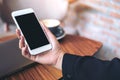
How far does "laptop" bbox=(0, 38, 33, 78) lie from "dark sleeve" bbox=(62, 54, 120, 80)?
0.20 metres

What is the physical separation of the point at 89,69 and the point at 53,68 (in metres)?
0.20

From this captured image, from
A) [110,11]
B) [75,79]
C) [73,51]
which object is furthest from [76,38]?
[75,79]

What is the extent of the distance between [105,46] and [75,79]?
0.74 metres

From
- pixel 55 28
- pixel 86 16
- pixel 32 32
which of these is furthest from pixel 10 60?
pixel 86 16

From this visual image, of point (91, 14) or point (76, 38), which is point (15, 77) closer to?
point (76, 38)

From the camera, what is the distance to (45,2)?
1.25 metres

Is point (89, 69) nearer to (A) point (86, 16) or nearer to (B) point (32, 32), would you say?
(B) point (32, 32)

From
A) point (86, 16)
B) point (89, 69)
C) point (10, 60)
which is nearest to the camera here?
point (89, 69)

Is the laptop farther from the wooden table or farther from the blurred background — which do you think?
the blurred background

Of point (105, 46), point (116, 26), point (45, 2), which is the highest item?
point (45, 2)

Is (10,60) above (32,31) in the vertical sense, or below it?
below

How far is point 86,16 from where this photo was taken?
4.48 feet

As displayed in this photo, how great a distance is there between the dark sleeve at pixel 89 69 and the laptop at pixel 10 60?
0.64ft

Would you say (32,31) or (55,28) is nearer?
(32,31)
